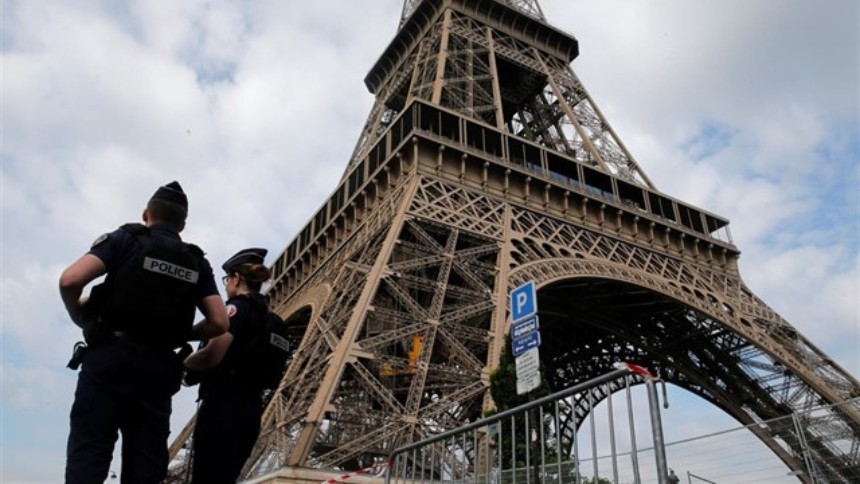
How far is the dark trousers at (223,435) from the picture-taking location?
143 inches

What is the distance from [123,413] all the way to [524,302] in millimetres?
5368

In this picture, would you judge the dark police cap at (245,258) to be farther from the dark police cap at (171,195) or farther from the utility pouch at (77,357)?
the utility pouch at (77,357)

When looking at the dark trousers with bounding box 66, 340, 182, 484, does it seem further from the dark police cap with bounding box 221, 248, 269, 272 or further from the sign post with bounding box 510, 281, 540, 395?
the sign post with bounding box 510, 281, 540, 395

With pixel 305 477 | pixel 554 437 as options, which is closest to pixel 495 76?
pixel 305 477

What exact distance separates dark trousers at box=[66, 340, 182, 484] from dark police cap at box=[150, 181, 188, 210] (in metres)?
0.78

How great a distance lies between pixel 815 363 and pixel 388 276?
1527 centimetres

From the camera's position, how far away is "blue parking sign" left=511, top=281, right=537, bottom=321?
756 centimetres

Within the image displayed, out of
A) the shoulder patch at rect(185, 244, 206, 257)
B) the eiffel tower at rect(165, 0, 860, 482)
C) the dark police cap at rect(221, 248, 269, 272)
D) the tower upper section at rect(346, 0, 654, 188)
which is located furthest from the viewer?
the tower upper section at rect(346, 0, 654, 188)

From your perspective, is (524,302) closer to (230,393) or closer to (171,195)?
(230,393)

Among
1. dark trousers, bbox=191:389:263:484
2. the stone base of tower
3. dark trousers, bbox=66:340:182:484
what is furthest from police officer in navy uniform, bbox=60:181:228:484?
the stone base of tower

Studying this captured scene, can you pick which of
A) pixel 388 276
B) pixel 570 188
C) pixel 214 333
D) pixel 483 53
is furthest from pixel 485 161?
pixel 214 333

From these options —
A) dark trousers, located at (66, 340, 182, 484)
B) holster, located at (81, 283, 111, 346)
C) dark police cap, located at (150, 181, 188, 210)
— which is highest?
dark police cap, located at (150, 181, 188, 210)

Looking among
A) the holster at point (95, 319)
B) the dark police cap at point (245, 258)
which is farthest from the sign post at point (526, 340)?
the holster at point (95, 319)

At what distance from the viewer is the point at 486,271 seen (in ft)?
58.4
